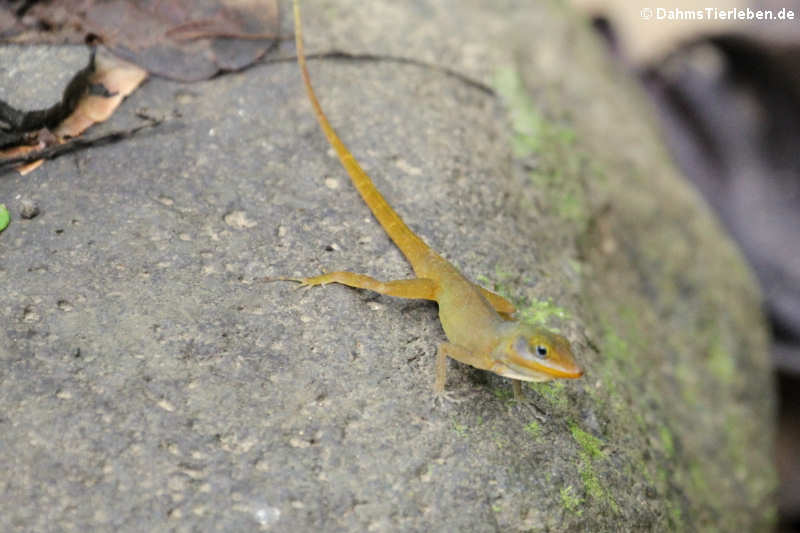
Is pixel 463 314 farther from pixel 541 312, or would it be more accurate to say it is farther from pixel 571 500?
pixel 571 500

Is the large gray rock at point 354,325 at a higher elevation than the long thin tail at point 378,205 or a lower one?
lower

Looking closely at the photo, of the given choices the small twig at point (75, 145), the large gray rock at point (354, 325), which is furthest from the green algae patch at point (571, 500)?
the small twig at point (75, 145)

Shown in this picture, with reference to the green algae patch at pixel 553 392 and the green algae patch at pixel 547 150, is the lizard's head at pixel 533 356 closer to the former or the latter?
the green algae patch at pixel 553 392

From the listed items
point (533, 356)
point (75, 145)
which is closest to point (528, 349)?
point (533, 356)

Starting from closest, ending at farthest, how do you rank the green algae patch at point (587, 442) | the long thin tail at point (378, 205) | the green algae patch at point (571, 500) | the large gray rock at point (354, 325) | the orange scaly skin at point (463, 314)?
the large gray rock at point (354, 325) < the green algae patch at point (571, 500) < the orange scaly skin at point (463, 314) < the green algae patch at point (587, 442) < the long thin tail at point (378, 205)

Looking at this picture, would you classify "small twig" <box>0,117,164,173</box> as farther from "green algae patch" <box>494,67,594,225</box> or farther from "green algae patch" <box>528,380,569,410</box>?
"green algae patch" <box>528,380,569,410</box>

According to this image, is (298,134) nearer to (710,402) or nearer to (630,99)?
(710,402)

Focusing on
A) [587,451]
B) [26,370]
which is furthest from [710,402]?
[26,370]

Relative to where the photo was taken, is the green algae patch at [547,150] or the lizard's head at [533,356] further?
the green algae patch at [547,150]

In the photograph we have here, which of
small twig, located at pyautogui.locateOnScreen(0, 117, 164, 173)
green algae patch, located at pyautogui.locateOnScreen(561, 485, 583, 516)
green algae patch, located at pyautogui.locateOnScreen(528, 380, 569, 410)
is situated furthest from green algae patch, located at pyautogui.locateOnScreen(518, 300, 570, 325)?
small twig, located at pyautogui.locateOnScreen(0, 117, 164, 173)
